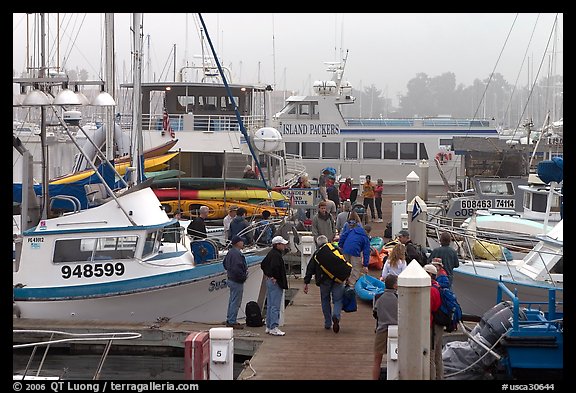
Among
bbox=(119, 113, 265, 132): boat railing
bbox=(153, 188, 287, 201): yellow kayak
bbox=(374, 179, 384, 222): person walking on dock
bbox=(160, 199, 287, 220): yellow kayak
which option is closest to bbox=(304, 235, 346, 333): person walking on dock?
bbox=(160, 199, 287, 220): yellow kayak

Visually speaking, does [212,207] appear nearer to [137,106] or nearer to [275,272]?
[137,106]

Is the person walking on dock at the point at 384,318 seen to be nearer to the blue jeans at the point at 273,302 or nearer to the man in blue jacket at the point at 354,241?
the blue jeans at the point at 273,302

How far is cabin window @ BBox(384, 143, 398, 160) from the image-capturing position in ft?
130

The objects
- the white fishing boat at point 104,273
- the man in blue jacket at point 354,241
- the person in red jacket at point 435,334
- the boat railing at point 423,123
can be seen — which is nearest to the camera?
the person in red jacket at point 435,334

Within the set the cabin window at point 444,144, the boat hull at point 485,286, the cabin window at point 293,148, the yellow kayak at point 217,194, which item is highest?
the cabin window at point 444,144

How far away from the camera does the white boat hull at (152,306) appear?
49.9 feet

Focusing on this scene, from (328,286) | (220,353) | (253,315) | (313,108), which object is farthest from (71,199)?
(313,108)

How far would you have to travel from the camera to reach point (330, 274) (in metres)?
13.9

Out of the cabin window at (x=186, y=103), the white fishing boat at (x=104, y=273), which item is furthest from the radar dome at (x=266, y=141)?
the white fishing boat at (x=104, y=273)

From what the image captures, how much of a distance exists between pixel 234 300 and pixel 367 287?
3.21m

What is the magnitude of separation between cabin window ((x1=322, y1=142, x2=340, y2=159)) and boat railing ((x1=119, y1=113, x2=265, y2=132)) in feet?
32.8

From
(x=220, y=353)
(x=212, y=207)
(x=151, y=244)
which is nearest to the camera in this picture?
(x=220, y=353)
